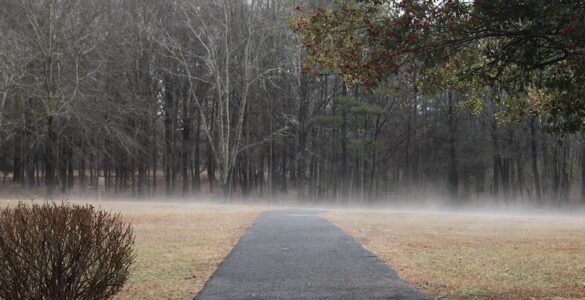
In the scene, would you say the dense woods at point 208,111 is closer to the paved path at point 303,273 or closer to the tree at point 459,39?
the paved path at point 303,273

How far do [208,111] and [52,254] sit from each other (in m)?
49.0

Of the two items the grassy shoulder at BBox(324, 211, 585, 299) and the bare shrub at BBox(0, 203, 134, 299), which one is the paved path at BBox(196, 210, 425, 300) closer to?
the grassy shoulder at BBox(324, 211, 585, 299)

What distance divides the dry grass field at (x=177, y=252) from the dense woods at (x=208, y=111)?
16.1 m

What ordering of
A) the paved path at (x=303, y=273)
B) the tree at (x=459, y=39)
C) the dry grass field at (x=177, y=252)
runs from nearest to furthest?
the tree at (x=459, y=39) < the paved path at (x=303, y=273) < the dry grass field at (x=177, y=252)

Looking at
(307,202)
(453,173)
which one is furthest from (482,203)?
(307,202)

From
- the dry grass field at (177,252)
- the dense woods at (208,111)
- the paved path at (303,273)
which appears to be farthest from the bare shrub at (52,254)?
the dense woods at (208,111)

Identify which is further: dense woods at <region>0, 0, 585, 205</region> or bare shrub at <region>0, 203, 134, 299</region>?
dense woods at <region>0, 0, 585, 205</region>

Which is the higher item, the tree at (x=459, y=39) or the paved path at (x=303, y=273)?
the tree at (x=459, y=39)

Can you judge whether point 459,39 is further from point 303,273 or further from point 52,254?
point 52,254

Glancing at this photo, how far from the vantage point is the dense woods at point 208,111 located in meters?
37.0

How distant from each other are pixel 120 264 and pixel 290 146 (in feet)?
157

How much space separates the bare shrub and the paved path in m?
2.27

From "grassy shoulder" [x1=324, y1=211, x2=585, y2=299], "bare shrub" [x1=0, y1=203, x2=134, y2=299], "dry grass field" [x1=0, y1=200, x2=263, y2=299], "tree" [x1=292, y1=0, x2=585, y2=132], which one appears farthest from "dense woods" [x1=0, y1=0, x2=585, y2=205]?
"bare shrub" [x1=0, y1=203, x2=134, y2=299]

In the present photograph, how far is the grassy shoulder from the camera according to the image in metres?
8.96
